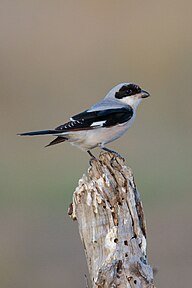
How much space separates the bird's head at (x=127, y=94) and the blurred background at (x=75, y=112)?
233 centimetres

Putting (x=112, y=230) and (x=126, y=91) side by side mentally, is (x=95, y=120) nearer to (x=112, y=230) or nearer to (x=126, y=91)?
(x=126, y=91)

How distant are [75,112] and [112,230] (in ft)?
31.5

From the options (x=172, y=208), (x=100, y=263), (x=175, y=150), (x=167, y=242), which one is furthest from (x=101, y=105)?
(x=175, y=150)

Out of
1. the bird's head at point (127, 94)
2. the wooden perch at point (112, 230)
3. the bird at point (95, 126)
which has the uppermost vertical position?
the bird's head at point (127, 94)

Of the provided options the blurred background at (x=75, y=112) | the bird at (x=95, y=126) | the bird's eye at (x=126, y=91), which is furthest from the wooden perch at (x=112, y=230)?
the blurred background at (x=75, y=112)

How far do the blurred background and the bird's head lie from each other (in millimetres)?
2332

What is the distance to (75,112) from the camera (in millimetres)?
14211

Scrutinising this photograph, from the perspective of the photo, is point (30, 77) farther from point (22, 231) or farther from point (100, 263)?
point (100, 263)

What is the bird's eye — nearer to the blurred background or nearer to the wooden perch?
the wooden perch

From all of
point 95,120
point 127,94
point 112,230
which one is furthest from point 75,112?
point 112,230

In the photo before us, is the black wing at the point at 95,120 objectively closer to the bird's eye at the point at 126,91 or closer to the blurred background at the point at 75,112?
the bird's eye at the point at 126,91

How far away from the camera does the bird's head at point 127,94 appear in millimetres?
6727

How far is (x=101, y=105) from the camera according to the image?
643 cm

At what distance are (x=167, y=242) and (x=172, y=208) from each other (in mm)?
1288
